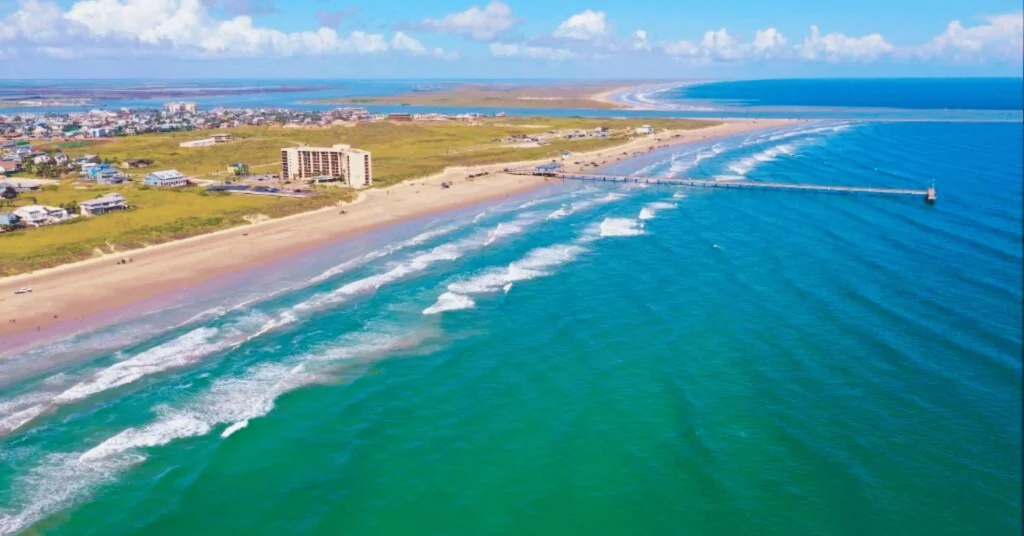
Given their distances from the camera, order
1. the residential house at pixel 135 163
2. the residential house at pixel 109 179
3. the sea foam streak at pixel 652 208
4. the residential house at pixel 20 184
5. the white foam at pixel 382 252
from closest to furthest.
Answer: the white foam at pixel 382 252 < the sea foam streak at pixel 652 208 < the residential house at pixel 20 184 < the residential house at pixel 109 179 < the residential house at pixel 135 163

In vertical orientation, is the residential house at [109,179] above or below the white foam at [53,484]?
above

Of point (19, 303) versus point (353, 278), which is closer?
point (19, 303)

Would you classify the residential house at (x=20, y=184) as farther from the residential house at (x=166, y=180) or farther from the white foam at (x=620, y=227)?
the white foam at (x=620, y=227)

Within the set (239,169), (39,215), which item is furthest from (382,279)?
(239,169)

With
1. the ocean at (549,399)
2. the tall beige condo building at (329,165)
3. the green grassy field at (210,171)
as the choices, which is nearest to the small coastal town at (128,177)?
the tall beige condo building at (329,165)

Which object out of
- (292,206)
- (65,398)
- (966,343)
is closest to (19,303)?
(65,398)

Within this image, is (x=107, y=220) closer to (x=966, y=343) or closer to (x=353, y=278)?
(x=353, y=278)
